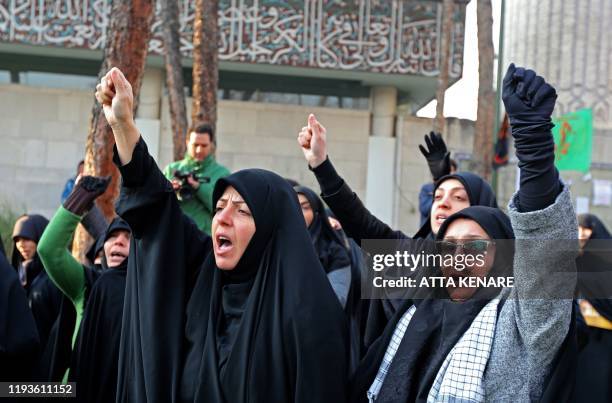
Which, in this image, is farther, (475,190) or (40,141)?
(40,141)

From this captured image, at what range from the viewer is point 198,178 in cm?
470

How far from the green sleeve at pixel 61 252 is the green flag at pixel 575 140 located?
4267mm

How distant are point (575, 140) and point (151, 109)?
6122mm

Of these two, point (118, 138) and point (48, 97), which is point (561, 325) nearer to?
point (118, 138)

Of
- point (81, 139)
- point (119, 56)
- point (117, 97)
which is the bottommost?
point (81, 139)

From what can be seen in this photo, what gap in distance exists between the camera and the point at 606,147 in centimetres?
1007

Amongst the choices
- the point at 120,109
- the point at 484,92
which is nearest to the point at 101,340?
the point at 120,109

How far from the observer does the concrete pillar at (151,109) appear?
36.1 ft

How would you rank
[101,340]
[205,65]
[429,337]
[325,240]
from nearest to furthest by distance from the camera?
1. [429,337]
2. [101,340]
3. [325,240]
4. [205,65]

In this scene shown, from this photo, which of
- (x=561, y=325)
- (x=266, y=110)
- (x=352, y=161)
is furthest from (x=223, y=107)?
(x=561, y=325)

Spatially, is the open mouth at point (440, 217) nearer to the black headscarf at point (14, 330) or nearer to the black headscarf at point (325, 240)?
the black headscarf at point (325, 240)

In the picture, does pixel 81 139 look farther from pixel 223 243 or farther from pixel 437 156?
pixel 223 243

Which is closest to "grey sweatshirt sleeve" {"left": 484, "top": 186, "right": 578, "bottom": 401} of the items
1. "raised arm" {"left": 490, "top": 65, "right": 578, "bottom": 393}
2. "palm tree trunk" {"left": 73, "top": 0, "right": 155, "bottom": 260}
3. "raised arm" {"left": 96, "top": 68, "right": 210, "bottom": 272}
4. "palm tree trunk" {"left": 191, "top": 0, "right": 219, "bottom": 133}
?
"raised arm" {"left": 490, "top": 65, "right": 578, "bottom": 393}

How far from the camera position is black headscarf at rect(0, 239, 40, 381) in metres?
3.18
